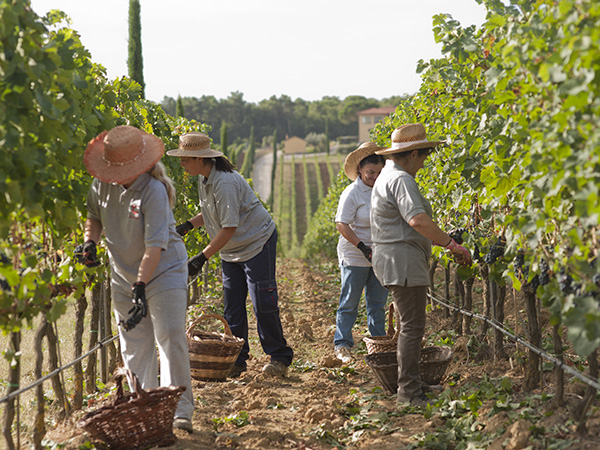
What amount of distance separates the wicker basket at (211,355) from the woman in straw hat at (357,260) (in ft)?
3.55

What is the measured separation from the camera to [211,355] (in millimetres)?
4855

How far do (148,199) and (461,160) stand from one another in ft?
7.76

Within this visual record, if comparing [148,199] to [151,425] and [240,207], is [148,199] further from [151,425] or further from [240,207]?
[240,207]

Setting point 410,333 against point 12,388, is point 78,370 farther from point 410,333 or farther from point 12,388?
point 410,333

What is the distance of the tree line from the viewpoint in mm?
101812

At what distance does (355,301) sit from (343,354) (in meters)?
0.46

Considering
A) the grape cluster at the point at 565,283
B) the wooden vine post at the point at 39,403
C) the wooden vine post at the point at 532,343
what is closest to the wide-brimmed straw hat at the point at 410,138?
the wooden vine post at the point at 532,343

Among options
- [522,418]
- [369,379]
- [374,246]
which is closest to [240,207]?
[374,246]

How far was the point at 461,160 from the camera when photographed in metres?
4.74

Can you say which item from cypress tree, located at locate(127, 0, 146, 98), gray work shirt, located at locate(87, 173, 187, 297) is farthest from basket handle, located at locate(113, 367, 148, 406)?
cypress tree, located at locate(127, 0, 146, 98)

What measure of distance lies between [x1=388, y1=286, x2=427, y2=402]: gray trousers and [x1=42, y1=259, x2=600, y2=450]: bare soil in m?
0.18

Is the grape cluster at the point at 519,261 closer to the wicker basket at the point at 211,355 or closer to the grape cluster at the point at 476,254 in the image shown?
the grape cluster at the point at 476,254

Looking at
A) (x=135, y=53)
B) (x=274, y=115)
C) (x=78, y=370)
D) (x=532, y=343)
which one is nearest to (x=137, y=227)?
(x=78, y=370)

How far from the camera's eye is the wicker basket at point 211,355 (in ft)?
15.8
